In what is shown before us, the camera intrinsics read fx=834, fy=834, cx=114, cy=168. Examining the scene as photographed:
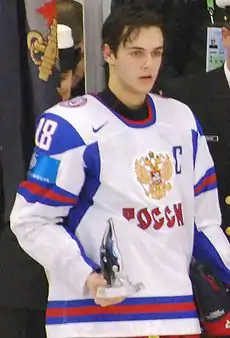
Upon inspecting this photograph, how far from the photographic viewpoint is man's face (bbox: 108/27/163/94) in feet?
5.10

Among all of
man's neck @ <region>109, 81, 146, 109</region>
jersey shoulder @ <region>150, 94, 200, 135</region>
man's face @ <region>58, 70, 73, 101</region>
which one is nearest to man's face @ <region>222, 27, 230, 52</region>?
jersey shoulder @ <region>150, 94, 200, 135</region>

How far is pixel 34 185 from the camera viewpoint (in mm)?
1542

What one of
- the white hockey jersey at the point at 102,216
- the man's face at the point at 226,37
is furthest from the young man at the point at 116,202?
the man's face at the point at 226,37

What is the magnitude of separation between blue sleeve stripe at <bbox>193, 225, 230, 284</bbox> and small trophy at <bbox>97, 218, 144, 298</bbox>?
9.2 inches

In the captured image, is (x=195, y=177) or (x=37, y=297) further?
(x=37, y=297)

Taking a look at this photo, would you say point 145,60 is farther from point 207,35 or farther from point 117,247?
point 207,35

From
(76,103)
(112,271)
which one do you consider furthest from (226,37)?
(112,271)

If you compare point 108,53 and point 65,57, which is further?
point 65,57

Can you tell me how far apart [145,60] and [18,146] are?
65cm

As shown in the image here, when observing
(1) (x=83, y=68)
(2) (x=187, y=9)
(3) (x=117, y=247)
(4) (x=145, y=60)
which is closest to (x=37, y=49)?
(1) (x=83, y=68)

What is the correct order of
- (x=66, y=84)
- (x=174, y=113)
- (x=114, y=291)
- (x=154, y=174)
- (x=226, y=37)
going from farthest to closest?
1. (x=66, y=84)
2. (x=226, y=37)
3. (x=174, y=113)
4. (x=154, y=174)
5. (x=114, y=291)

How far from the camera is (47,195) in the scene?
1.53 meters

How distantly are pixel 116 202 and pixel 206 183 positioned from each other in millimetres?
233

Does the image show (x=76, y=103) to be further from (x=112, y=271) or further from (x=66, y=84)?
(x=66, y=84)
